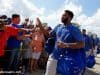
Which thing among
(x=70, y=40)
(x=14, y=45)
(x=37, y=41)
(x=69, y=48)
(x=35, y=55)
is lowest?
(x=35, y=55)

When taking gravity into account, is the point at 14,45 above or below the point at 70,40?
below

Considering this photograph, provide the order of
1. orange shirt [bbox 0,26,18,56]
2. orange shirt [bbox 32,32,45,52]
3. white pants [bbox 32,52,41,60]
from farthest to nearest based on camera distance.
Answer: white pants [bbox 32,52,41,60] < orange shirt [bbox 32,32,45,52] < orange shirt [bbox 0,26,18,56]

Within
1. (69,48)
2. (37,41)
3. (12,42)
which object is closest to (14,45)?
(12,42)

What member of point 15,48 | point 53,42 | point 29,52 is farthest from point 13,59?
point 53,42

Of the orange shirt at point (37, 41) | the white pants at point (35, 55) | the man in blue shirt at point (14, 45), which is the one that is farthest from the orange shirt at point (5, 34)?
the white pants at point (35, 55)

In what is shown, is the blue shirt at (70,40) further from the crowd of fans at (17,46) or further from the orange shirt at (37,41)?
the orange shirt at (37,41)

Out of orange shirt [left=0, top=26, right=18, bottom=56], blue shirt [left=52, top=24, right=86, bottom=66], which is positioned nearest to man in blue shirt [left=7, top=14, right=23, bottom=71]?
orange shirt [left=0, top=26, right=18, bottom=56]

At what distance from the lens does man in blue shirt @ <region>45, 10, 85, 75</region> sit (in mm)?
6805

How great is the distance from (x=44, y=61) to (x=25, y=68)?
138cm

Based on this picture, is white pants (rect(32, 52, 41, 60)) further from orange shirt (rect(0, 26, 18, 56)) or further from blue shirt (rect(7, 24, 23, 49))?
orange shirt (rect(0, 26, 18, 56))

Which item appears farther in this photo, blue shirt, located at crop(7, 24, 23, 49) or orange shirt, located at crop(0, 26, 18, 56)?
blue shirt, located at crop(7, 24, 23, 49)

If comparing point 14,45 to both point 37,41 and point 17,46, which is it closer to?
point 17,46

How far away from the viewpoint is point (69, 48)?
6.86 meters

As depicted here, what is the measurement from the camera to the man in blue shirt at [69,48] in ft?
22.3
